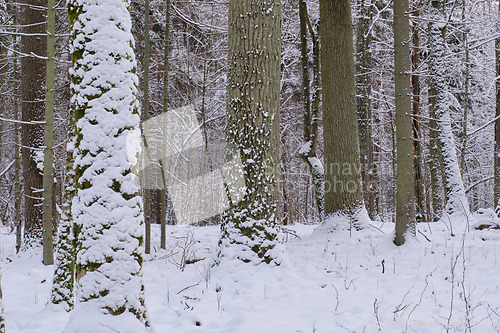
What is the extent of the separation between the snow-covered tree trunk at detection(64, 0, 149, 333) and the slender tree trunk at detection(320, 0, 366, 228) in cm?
591

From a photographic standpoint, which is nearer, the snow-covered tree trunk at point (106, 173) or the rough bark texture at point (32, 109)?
the snow-covered tree trunk at point (106, 173)

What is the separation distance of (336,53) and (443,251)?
14.8 ft

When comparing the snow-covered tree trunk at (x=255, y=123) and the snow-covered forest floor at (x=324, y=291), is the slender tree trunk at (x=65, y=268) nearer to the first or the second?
the snow-covered forest floor at (x=324, y=291)

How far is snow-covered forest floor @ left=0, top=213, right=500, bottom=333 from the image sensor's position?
366 cm

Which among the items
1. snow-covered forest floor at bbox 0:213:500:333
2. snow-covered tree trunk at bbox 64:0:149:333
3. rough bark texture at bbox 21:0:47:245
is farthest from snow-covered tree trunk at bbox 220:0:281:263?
rough bark texture at bbox 21:0:47:245

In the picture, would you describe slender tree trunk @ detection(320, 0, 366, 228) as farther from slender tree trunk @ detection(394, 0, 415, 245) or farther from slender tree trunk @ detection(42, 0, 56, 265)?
slender tree trunk @ detection(42, 0, 56, 265)

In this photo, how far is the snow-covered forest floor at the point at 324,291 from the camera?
3.66m

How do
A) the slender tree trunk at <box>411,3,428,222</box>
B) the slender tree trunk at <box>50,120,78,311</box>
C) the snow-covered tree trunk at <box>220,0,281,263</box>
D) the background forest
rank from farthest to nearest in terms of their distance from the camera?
the slender tree trunk at <box>411,3,428,222</box> → the background forest → the snow-covered tree trunk at <box>220,0,281,263</box> → the slender tree trunk at <box>50,120,78,311</box>

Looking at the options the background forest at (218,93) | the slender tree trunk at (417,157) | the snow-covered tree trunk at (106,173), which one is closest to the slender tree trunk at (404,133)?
the background forest at (218,93)

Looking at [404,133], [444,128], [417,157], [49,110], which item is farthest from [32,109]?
[417,157]

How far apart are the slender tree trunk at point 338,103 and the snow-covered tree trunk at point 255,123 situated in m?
3.09

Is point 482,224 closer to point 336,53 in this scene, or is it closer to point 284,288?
point 336,53

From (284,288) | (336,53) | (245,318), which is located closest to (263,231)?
(284,288)

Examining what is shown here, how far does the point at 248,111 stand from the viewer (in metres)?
5.36
